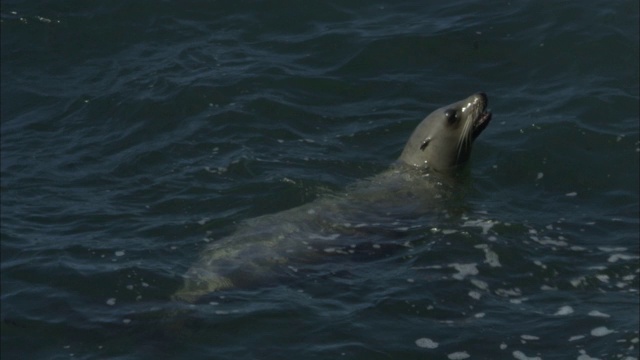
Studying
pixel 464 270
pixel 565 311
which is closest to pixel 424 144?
pixel 464 270

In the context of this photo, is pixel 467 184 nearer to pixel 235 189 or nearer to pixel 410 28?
pixel 235 189

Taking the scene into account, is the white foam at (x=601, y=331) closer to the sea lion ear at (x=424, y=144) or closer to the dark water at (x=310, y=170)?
the dark water at (x=310, y=170)

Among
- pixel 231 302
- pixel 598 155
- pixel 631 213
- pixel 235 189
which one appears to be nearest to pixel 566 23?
pixel 598 155

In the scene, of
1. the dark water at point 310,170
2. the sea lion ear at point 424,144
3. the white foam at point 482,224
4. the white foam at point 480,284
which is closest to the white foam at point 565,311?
the dark water at point 310,170

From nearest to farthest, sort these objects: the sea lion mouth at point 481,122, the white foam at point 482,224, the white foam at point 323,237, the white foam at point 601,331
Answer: the white foam at point 601,331 < the white foam at point 323,237 < the white foam at point 482,224 < the sea lion mouth at point 481,122

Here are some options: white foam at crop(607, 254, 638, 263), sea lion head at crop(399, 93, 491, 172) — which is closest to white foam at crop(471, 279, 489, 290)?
white foam at crop(607, 254, 638, 263)

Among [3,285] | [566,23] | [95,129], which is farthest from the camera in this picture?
[566,23]

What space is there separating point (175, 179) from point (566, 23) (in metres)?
5.25

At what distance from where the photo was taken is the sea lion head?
12.4 metres

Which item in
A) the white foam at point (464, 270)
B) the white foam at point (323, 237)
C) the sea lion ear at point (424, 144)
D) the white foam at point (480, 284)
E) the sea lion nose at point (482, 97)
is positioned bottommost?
the white foam at point (480, 284)

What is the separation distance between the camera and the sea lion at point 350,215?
33.5 feet

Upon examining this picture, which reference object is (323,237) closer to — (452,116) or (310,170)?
(310,170)

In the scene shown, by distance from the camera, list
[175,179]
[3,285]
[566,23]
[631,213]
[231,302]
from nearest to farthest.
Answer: [231,302] → [3,285] → [631,213] → [175,179] → [566,23]

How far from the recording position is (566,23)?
14.8m
